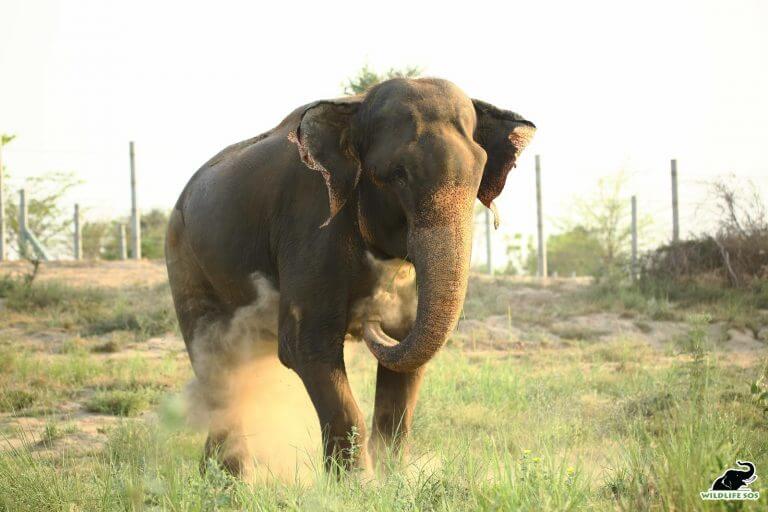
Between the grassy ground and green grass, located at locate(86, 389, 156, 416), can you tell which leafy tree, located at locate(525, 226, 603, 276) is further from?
green grass, located at locate(86, 389, 156, 416)

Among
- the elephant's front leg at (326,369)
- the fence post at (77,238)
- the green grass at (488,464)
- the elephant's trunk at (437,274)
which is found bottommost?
the green grass at (488,464)

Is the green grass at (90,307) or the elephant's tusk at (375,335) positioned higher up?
the elephant's tusk at (375,335)

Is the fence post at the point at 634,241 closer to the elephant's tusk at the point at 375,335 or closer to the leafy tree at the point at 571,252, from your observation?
the leafy tree at the point at 571,252

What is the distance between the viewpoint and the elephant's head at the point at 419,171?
4.36 m

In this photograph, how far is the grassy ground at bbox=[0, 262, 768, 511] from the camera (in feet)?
12.6

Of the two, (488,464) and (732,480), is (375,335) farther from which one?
(732,480)

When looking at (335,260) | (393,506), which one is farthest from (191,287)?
(393,506)

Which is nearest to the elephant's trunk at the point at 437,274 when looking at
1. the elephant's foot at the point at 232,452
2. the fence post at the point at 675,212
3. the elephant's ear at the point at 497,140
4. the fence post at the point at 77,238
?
the elephant's ear at the point at 497,140

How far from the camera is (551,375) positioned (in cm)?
943

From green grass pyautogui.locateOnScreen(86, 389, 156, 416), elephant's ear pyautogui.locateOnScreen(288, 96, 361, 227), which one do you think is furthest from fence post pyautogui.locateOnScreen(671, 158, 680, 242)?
elephant's ear pyautogui.locateOnScreen(288, 96, 361, 227)

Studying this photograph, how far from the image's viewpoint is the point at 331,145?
5.02 metres

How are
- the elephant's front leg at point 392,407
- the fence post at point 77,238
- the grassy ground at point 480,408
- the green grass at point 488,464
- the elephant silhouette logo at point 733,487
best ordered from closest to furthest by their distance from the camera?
the elephant silhouette logo at point 733,487 → the green grass at point 488,464 → the grassy ground at point 480,408 → the elephant's front leg at point 392,407 → the fence post at point 77,238

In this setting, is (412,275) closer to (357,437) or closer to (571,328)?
(357,437)

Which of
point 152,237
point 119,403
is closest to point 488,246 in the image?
point 152,237
